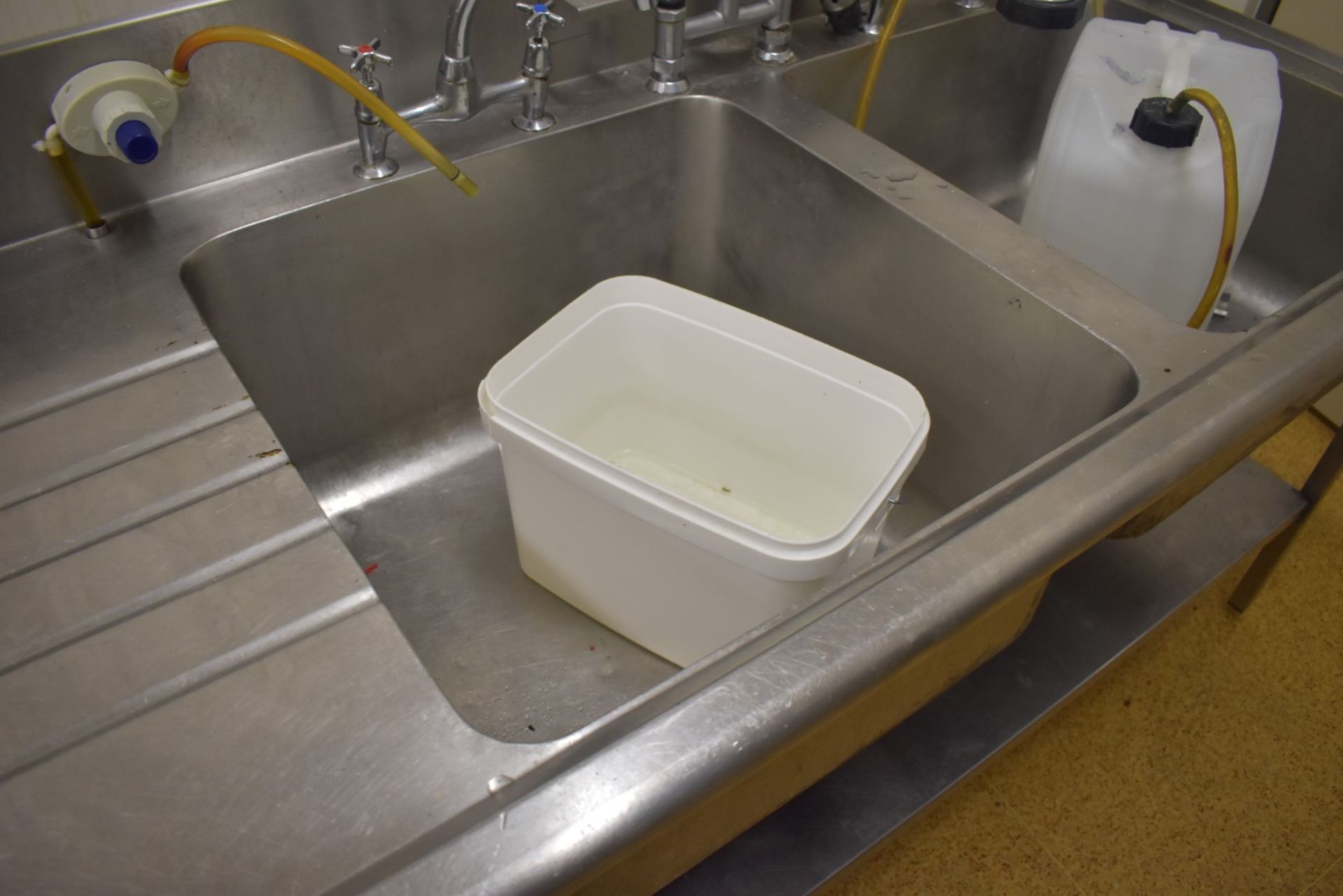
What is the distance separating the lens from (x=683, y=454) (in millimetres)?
1153

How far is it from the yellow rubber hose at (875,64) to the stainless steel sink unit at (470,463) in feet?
0.10

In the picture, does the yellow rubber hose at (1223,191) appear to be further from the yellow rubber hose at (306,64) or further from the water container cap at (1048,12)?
the yellow rubber hose at (306,64)

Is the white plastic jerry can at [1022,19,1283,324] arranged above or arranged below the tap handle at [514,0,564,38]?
below

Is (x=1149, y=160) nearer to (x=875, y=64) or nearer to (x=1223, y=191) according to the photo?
(x=1223, y=191)

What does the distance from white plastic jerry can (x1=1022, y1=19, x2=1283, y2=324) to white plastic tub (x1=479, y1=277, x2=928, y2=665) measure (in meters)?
0.42

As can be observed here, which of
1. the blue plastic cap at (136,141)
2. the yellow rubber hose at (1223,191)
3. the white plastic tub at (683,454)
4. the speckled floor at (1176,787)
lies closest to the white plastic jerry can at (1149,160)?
the yellow rubber hose at (1223,191)

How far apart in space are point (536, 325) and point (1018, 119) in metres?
0.84

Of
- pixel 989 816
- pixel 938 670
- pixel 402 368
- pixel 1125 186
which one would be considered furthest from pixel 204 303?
pixel 989 816

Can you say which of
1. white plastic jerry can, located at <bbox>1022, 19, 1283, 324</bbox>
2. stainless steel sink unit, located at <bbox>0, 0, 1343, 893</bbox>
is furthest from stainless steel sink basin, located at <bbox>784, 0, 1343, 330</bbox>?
white plastic jerry can, located at <bbox>1022, 19, 1283, 324</bbox>

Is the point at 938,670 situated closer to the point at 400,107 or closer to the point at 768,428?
the point at 768,428

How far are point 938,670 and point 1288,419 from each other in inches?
18.2

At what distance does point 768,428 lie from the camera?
112 cm

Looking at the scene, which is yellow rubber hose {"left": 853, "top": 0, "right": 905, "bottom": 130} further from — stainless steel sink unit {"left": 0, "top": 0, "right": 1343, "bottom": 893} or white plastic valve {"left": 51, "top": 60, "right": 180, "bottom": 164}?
white plastic valve {"left": 51, "top": 60, "right": 180, "bottom": 164}

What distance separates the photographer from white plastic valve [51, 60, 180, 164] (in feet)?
2.87
